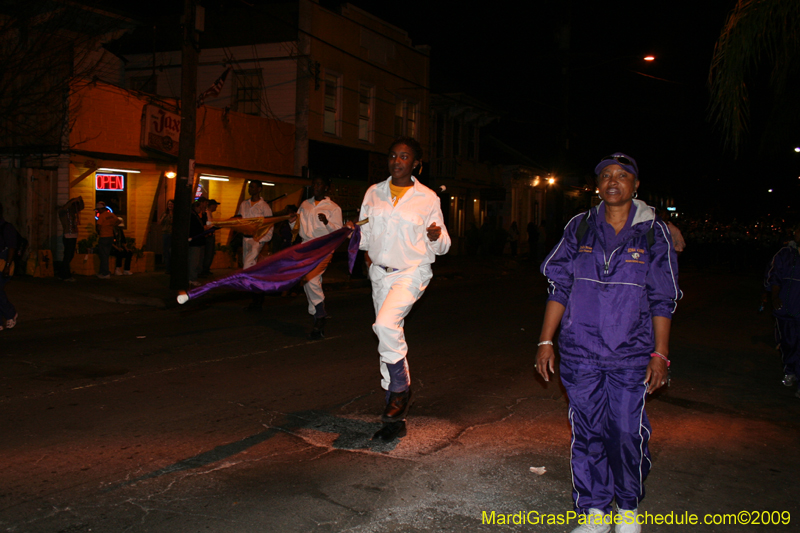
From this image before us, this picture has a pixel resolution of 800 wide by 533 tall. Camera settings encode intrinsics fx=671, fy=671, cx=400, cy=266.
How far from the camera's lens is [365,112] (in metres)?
26.2

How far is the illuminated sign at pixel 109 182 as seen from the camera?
669 inches

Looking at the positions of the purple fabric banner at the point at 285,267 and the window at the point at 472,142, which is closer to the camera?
the purple fabric banner at the point at 285,267

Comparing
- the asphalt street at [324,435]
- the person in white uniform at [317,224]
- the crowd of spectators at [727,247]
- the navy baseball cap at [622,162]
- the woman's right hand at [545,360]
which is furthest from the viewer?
the crowd of spectators at [727,247]

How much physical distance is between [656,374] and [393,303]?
2223mm

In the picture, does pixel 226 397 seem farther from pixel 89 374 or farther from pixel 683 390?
pixel 683 390

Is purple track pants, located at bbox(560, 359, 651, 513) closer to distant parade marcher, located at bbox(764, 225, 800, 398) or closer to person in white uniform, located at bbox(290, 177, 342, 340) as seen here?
distant parade marcher, located at bbox(764, 225, 800, 398)

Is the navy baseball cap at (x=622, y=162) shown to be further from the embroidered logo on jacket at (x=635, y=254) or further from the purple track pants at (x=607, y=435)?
the purple track pants at (x=607, y=435)

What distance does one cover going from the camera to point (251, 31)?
75.8 ft

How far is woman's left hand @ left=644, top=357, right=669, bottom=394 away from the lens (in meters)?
3.43

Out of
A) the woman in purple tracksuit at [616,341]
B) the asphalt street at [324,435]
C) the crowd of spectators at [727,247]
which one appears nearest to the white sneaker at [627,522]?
the woman in purple tracksuit at [616,341]

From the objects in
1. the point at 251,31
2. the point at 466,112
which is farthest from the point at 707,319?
the point at 466,112

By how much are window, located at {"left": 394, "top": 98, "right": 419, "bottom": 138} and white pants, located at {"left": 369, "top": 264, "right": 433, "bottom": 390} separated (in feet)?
77.0

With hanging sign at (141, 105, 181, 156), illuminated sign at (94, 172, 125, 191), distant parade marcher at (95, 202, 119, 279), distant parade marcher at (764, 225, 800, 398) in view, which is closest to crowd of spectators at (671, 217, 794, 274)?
hanging sign at (141, 105, 181, 156)

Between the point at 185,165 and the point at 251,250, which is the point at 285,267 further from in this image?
the point at 185,165
